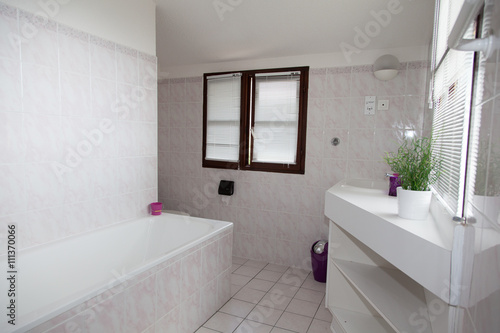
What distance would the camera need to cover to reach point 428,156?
1418mm

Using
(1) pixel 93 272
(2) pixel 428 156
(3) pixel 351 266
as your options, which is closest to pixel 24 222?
(1) pixel 93 272

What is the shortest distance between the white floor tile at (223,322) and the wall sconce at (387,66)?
2511 mm

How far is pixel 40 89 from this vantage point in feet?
6.07

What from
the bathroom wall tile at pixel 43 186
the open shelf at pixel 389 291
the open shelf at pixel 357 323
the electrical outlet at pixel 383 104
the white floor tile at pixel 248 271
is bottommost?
the white floor tile at pixel 248 271

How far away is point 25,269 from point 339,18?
2.81 meters

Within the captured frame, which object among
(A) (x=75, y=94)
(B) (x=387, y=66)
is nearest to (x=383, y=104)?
(B) (x=387, y=66)

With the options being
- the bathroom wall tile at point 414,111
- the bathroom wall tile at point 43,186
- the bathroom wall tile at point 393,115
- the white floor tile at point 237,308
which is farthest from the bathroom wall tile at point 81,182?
the bathroom wall tile at point 414,111

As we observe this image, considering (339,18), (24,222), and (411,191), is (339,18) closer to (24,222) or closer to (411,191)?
(411,191)

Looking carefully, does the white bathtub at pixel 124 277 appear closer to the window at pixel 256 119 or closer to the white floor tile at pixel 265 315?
the white floor tile at pixel 265 315

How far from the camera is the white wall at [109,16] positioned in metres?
1.88

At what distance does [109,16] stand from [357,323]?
278 centimetres

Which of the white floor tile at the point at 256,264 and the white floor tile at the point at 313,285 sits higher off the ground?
the white floor tile at the point at 313,285

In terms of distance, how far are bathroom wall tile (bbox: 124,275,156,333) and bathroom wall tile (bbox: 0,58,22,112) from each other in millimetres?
1230

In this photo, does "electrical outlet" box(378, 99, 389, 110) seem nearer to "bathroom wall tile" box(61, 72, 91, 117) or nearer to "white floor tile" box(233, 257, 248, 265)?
Answer: "white floor tile" box(233, 257, 248, 265)
